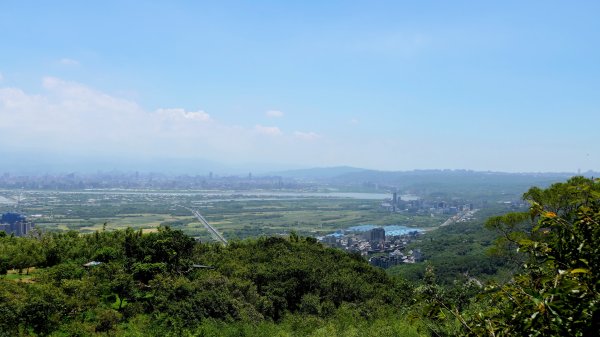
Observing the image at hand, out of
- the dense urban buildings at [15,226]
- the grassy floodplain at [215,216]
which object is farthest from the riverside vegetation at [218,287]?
the grassy floodplain at [215,216]

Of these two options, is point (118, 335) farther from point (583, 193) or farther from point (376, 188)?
point (376, 188)

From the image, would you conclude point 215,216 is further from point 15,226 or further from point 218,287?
point 218,287

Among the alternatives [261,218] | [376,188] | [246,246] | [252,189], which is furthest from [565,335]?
[376,188]

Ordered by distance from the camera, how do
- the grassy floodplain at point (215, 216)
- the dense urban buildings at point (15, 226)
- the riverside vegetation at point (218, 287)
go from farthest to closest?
the grassy floodplain at point (215, 216) < the dense urban buildings at point (15, 226) < the riverside vegetation at point (218, 287)

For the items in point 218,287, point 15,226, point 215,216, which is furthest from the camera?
point 215,216

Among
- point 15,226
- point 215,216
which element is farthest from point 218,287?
point 215,216

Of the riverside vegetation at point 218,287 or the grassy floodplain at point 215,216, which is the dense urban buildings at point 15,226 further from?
the riverside vegetation at point 218,287

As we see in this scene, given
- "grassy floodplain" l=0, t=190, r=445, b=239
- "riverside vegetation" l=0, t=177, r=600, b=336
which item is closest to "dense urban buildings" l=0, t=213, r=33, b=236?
"grassy floodplain" l=0, t=190, r=445, b=239

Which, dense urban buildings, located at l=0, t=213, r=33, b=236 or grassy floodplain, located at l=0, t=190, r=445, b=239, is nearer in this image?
dense urban buildings, located at l=0, t=213, r=33, b=236

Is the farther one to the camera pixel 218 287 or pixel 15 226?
pixel 15 226

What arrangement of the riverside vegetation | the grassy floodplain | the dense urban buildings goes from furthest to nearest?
the grassy floodplain, the dense urban buildings, the riverside vegetation

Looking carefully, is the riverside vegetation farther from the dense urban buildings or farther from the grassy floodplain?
the grassy floodplain
